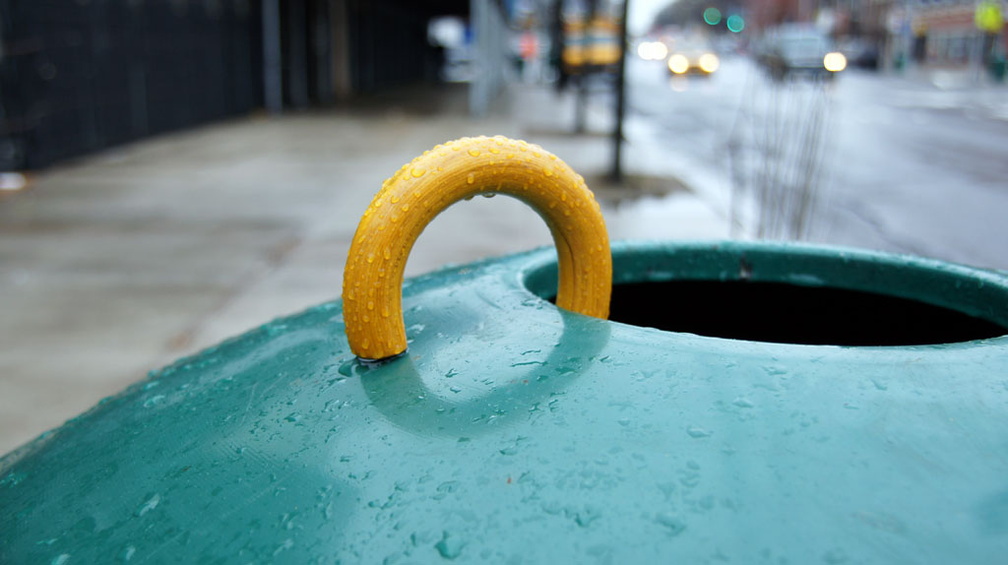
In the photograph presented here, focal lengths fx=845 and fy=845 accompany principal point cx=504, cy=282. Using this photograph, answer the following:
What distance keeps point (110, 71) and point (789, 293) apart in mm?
12419

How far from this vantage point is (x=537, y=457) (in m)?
0.99

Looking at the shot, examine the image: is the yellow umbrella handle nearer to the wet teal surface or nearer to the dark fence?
the wet teal surface

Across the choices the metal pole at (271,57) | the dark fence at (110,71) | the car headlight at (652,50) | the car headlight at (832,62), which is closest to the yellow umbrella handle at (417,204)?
the car headlight at (832,62)

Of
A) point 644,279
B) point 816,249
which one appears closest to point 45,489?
point 644,279

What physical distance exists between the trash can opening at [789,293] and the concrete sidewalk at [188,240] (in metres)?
1.44

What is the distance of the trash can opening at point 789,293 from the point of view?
1642mm

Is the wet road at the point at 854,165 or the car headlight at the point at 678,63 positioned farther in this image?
the car headlight at the point at 678,63

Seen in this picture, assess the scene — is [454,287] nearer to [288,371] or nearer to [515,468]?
[288,371]

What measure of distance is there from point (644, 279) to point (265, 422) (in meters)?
0.95

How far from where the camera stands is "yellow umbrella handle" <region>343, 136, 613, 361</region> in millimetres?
1216

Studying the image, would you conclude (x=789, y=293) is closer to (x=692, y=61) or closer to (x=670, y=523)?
(x=670, y=523)

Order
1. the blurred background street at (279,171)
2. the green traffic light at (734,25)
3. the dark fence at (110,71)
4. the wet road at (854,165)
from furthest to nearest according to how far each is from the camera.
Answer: the dark fence at (110,71) → the green traffic light at (734,25) → the wet road at (854,165) → the blurred background street at (279,171)

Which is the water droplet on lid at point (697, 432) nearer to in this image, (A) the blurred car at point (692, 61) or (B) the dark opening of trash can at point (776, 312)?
(B) the dark opening of trash can at point (776, 312)

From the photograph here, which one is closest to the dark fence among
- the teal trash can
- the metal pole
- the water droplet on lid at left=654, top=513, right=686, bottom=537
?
the metal pole
